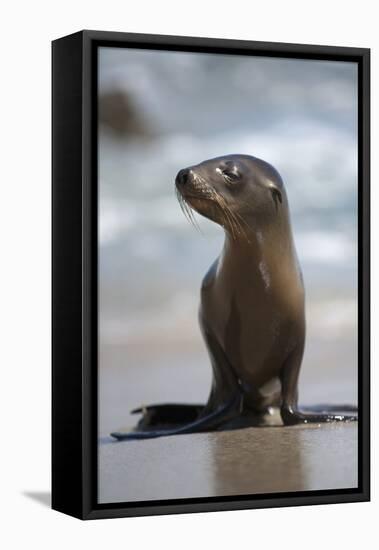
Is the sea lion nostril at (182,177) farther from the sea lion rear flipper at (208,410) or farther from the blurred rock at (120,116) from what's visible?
the sea lion rear flipper at (208,410)

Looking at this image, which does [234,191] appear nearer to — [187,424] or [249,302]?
[249,302]

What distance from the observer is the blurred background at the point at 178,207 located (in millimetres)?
9219

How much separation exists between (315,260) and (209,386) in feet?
3.03

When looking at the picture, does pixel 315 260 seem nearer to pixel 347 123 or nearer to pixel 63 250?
pixel 347 123

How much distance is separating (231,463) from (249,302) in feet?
2.98

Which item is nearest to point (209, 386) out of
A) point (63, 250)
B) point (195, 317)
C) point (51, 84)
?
point (195, 317)

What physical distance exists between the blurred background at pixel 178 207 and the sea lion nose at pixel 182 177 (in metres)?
0.03

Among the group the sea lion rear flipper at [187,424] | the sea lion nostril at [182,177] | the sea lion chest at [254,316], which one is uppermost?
the sea lion nostril at [182,177]

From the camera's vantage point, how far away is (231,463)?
371 inches

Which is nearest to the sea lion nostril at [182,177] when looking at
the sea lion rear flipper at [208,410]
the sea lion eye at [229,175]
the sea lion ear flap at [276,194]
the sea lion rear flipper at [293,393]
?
the sea lion eye at [229,175]

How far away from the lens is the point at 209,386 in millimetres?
9570

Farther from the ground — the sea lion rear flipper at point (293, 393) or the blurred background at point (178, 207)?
the blurred background at point (178, 207)

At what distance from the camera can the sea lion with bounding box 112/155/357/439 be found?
9.56 meters

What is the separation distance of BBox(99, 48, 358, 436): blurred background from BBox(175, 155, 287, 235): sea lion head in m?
0.05
